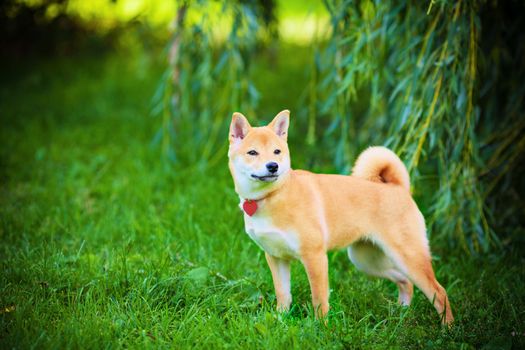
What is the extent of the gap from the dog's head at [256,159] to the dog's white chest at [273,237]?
147mm

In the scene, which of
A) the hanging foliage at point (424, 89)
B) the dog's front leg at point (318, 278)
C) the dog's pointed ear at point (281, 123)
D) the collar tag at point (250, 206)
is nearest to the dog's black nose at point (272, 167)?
the collar tag at point (250, 206)

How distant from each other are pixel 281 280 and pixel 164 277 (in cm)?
72

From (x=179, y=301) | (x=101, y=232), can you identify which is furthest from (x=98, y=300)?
(x=101, y=232)

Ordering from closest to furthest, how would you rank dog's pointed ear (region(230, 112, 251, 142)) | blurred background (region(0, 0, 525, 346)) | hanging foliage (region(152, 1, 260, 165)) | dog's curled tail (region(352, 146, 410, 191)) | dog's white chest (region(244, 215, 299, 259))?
dog's white chest (region(244, 215, 299, 259)), dog's pointed ear (region(230, 112, 251, 142)), dog's curled tail (region(352, 146, 410, 191)), blurred background (region(0, 0, 525, 346)), hanging foliage (region(152, 1, 260, 165))

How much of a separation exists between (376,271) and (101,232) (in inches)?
81.5

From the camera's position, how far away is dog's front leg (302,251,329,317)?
329 cm

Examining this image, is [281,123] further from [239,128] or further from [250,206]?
[250,206]

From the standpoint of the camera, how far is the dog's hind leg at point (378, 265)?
3.74 metres

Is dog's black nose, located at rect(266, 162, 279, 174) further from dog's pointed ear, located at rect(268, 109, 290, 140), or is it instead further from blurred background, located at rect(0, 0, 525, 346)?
blurred background, located at rect(0, 0, 525, 346)

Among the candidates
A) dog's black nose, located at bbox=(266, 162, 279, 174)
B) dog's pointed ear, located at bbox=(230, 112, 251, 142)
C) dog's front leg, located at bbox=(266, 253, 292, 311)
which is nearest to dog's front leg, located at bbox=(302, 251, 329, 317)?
dog's front leg, located at bbox=(266, 253, 292, 311)

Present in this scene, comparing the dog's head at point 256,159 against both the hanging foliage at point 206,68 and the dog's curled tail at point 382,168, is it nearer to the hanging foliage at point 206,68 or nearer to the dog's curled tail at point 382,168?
the dog's curled tail at point 382,168

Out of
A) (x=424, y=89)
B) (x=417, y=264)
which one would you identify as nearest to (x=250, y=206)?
(x=417, y=264)

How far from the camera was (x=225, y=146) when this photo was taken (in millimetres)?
6082

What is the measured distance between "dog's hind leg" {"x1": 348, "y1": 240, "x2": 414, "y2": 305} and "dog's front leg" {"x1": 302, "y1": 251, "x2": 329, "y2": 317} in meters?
0.53
